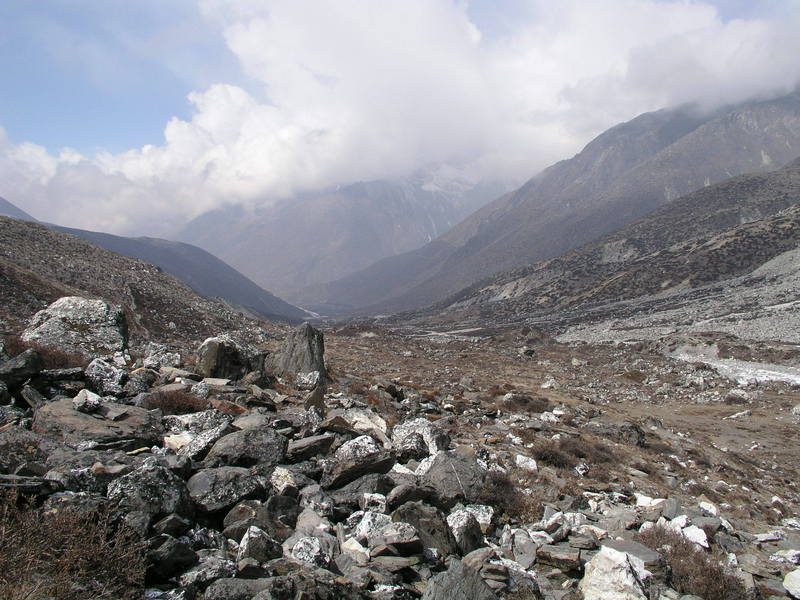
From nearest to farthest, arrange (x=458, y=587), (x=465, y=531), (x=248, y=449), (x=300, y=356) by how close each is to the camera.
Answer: (x=458, y=587)
(x=465, y=531)
(x=248, y=449)
(x=300, y=356)

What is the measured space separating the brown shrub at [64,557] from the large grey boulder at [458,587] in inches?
106

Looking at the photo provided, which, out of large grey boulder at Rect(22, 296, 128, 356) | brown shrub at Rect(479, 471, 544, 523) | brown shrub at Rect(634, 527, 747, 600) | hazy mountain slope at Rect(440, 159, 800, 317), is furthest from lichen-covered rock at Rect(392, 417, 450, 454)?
hazy mountain slope at Rect(440, 159, 800, 317)

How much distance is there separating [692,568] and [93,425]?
9.05 meters

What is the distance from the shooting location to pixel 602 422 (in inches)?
709

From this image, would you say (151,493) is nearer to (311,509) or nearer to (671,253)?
(311,509)

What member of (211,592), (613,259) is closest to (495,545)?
(211,592)

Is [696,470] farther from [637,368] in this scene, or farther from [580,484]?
[637,368]

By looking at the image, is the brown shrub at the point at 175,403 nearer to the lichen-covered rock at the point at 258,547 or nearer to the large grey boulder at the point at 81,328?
the large grey boulder at the point at 81,328

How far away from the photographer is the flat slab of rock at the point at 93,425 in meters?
7.02

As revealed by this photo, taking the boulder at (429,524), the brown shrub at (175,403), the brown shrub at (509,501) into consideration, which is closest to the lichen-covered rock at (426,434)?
the brown shrub at (509,501)

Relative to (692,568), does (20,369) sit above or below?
above

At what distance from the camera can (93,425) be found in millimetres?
7293

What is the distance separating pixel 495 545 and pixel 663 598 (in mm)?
2134

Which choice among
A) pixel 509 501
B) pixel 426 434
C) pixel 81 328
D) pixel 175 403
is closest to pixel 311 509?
pixel 509 501
